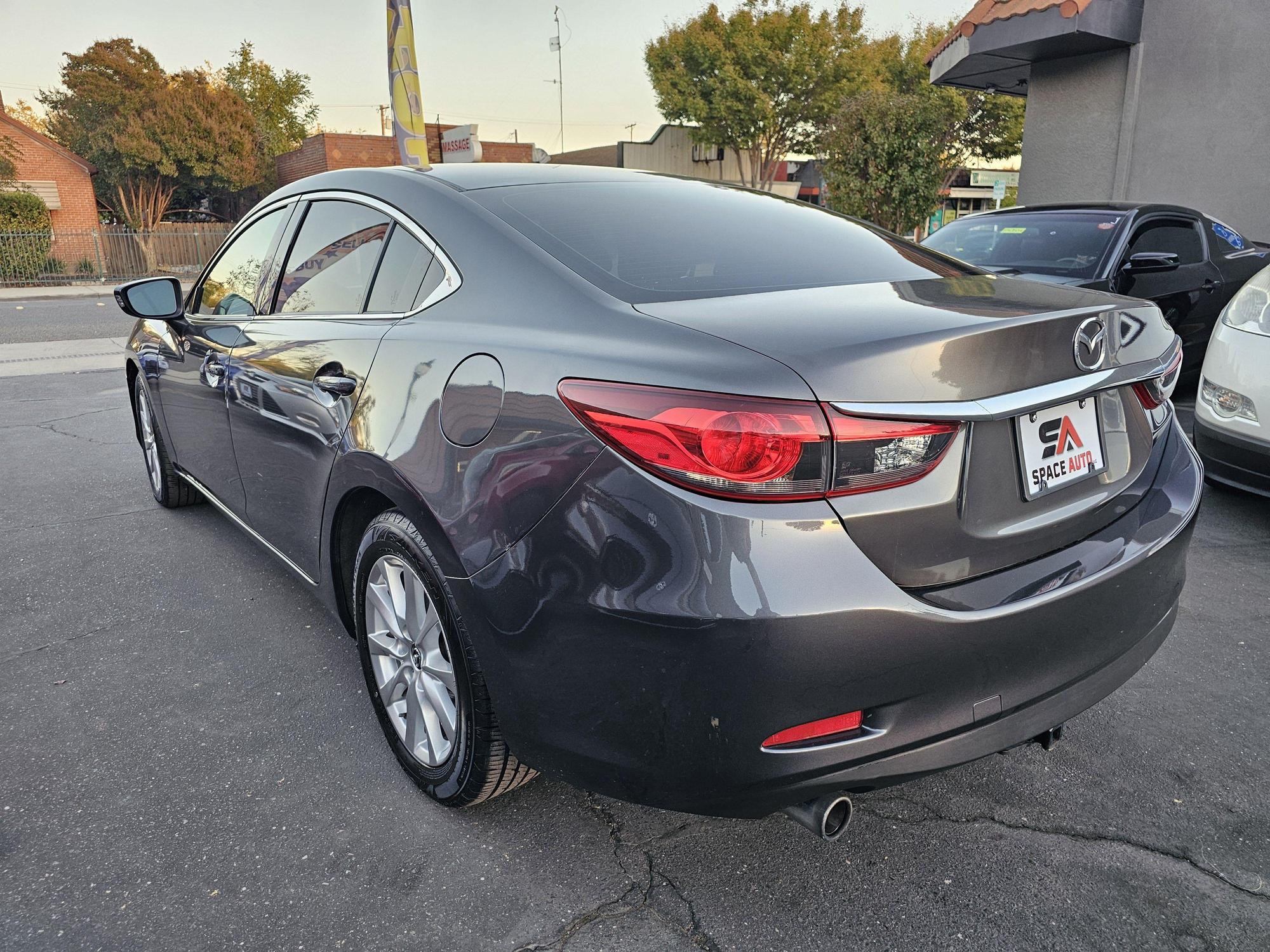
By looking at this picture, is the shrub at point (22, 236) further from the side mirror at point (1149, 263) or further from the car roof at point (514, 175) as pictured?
the car roof at point (514, 175)

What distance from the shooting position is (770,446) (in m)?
1.57

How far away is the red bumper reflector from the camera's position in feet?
5.33

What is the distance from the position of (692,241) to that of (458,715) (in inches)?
51.6

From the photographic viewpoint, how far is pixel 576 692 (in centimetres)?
179

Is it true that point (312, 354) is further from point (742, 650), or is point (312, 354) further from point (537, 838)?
point (742, 650)

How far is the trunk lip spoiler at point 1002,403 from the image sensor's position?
1586 millimetres

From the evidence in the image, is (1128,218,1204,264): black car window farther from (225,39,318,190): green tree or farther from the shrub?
(225,39,318,190): green tree

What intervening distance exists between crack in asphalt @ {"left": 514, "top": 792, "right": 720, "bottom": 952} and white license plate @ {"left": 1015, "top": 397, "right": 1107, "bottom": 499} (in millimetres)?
1116

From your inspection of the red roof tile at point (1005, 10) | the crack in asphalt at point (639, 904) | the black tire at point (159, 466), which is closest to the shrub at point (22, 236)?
the red roof tile at point (1005, 10)

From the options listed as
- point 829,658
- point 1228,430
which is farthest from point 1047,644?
point 1228,430

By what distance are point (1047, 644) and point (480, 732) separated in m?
1.20

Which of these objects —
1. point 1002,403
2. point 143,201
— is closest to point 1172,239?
point 1002,403

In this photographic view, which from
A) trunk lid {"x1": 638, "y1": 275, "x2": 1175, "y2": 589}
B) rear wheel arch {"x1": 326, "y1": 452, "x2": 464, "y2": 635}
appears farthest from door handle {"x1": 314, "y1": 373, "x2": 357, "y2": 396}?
trunk lid {"x1": 638, "y1": 275, "x2": 1175, "y2": 589}

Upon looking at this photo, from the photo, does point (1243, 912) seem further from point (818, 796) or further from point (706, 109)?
point (706, 109)
